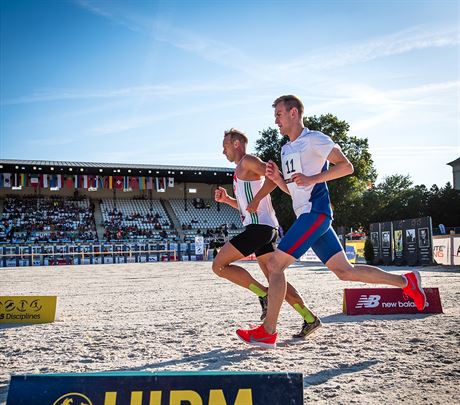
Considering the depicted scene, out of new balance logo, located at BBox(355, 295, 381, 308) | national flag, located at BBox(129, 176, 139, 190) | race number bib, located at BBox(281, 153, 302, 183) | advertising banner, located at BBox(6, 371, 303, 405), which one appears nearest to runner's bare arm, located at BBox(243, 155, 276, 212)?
race number bib, located at BBox(281, 153, 302, 183)

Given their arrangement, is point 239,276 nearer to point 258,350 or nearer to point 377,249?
point 258,350

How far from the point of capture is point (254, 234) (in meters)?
4.41

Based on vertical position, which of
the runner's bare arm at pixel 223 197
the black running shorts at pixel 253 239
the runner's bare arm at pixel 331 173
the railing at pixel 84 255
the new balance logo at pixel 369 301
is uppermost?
the runner's bare arm at pixel 331 173

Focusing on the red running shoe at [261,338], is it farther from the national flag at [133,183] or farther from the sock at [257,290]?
the national flag at [133,183]

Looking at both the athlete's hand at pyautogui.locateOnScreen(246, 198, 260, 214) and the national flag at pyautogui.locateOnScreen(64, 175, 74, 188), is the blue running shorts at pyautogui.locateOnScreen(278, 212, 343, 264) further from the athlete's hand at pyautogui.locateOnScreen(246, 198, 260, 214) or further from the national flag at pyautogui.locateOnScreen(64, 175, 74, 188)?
the national flag at pyautogui.locateOnScreen(64, 175, 74, 188)

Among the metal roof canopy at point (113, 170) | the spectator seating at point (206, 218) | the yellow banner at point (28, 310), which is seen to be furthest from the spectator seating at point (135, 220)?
the yellow banner at point (28, 310)

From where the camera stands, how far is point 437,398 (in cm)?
255

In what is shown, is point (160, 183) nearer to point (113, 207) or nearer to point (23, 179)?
point (113, 207)

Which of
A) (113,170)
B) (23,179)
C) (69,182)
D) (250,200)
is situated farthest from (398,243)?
(23,179)

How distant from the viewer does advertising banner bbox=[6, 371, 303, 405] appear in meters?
1.79

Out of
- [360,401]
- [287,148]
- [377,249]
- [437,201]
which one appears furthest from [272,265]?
[437,201]

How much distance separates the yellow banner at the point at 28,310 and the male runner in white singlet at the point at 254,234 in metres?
2.53

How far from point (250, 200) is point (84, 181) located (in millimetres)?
36958

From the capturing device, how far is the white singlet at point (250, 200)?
4473 millimetres
